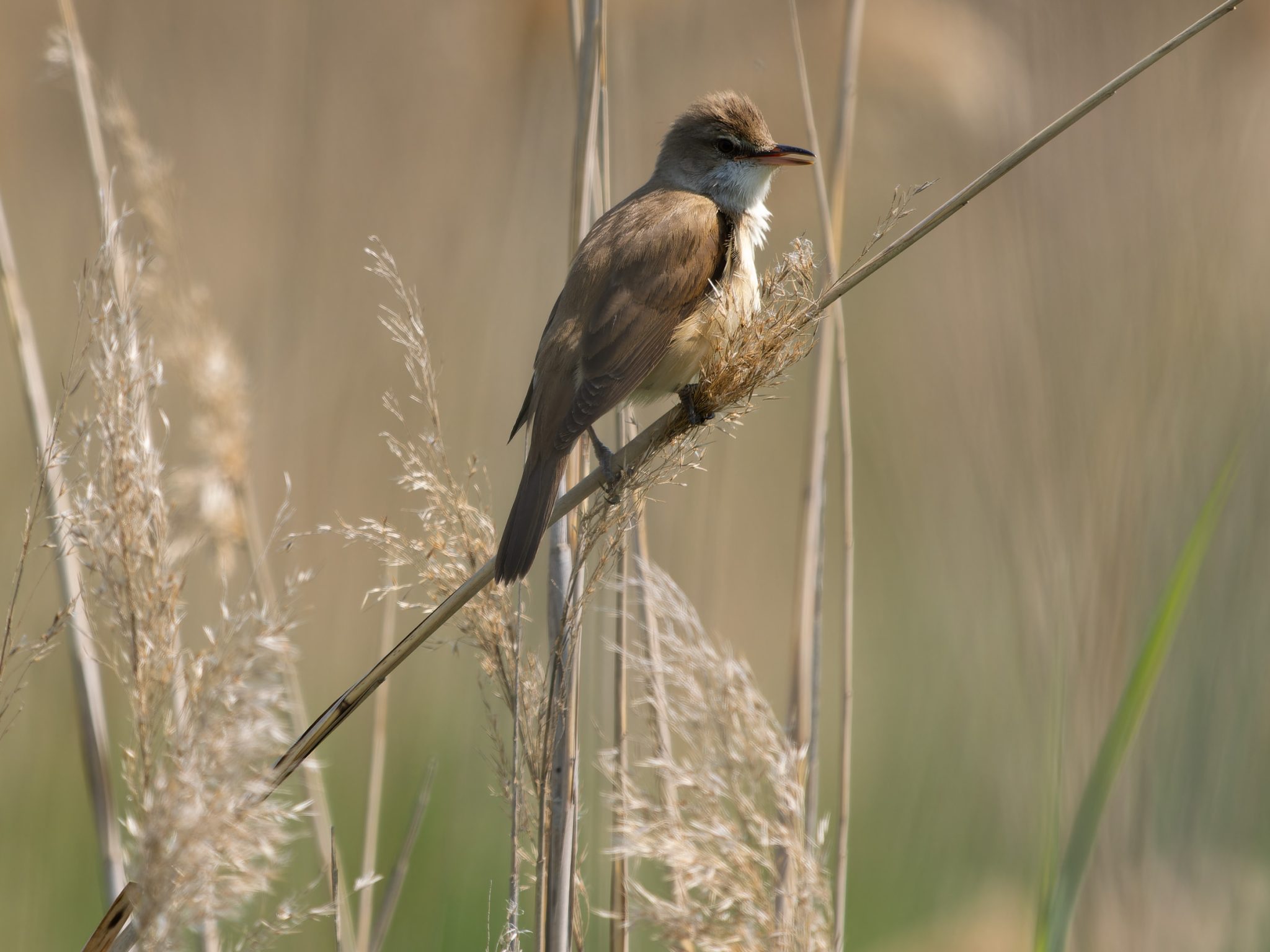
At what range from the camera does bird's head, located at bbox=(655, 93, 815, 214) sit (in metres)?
2.78

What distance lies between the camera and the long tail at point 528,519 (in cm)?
171

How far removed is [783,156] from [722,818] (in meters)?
1.61

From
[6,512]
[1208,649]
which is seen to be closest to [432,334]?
[6,512]

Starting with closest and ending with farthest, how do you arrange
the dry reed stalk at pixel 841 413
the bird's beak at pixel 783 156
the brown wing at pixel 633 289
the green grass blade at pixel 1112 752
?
the green grass blade at pixel 1112 752 → the dry reed stalk at pixel 841 413 → the brown wing at pixel 633 289 → the bird's beak at pixel 783 156

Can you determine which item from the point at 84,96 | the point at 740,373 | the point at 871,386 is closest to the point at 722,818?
the point at 740,373

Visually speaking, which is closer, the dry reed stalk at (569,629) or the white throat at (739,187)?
the dry reed stalk at (569,629)

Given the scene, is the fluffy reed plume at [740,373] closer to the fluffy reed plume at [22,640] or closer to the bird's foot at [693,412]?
the bird's foot at [693,412]

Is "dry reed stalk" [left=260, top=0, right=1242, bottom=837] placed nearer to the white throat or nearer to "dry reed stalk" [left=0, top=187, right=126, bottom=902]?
"dry reed stalk" [left=0, top=187, right=126, bottom=902]

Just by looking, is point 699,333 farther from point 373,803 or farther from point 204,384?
point 373,803

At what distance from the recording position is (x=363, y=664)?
3.99 meters

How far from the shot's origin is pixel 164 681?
4.56 ft

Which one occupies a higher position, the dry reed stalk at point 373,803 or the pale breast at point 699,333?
the pale breast at point 699,333

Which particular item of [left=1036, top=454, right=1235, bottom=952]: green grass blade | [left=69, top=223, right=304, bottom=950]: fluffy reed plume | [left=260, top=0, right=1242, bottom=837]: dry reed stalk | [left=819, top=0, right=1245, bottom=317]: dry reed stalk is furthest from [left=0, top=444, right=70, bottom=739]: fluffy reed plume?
[left=1036, top=454, right=1235, bottom=952]: green grass blade

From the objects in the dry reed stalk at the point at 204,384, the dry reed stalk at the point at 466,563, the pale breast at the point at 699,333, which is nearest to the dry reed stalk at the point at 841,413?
the pale breast at the point at 699,333
